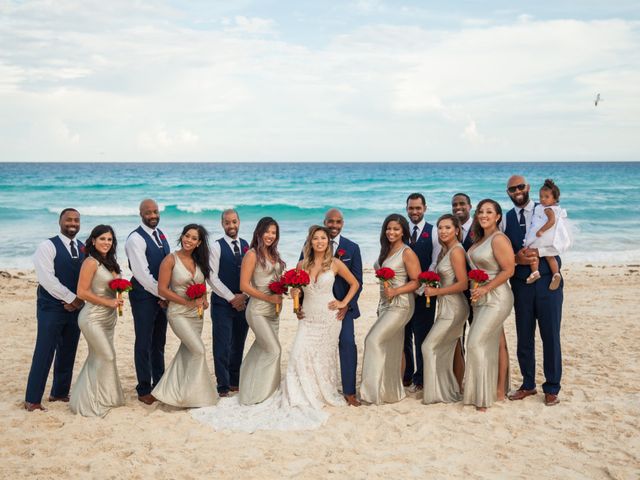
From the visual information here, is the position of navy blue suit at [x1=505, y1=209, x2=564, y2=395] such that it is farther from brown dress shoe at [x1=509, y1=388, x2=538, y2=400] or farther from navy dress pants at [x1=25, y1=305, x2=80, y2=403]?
navy dress pants at [x1=25, y1=305, x2=80, y2=403]

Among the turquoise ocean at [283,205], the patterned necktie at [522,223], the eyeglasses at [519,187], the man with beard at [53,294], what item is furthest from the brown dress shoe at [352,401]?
the turquoise ocean at [283,205]

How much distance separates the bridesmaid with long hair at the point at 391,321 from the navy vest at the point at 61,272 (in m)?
3.36

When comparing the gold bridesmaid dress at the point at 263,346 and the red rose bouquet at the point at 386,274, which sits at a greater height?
the red rose bouquet at the point at 386,274

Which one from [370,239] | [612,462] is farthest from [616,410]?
[370,239]

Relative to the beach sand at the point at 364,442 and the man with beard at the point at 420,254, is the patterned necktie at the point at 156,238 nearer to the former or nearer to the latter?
the beach sand at the point at 364,442

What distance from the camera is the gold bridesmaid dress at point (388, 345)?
23.3ft

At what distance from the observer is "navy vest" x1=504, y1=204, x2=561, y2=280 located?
6.83m

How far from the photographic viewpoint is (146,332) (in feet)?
23.4

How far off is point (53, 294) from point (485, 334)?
4697 millimetres

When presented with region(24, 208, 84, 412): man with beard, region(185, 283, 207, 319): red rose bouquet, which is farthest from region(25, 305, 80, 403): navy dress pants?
region(185, 283, 207, 319): red rose bouquet

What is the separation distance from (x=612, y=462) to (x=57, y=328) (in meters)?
5.76

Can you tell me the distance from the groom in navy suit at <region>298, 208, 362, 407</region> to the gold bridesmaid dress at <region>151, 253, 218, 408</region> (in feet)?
3.97

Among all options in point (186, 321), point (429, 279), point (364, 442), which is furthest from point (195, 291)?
point (429, 279)

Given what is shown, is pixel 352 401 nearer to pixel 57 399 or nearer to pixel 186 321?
pixel 186 321
